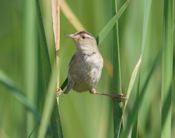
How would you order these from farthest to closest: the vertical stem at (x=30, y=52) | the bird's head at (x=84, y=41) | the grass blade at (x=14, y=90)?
the bird's head at (x=84, y=41)
the vertical stem at (x=30, y=52)
the grass blade at (x=14, y=90)

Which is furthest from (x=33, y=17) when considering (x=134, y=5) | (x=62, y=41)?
(x=62, y=41)

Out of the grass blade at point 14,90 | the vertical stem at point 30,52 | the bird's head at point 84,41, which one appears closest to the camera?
the grass blade at point 14,90

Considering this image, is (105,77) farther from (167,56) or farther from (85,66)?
(167,56)

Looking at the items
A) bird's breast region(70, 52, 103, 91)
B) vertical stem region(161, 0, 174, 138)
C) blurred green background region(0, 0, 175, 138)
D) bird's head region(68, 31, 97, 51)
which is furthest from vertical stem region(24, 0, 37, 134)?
bird's breast region(70, 52, 103, 91)

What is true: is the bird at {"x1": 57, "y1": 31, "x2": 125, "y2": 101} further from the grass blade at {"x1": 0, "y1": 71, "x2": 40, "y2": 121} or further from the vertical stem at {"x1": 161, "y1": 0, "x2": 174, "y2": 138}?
the grass blade at {"x1": 0, "y1": 71, "x2": 40, "y2": 121}

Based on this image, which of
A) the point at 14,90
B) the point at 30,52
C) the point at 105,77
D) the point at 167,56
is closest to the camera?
the point at 14,90

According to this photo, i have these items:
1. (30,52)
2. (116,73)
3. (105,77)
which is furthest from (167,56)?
(105,77)

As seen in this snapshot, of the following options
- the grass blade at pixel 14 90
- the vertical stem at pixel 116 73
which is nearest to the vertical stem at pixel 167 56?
the vertical stem at pixel 116 73

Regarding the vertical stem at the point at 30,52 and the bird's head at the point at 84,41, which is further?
the bird's head at the point at 84,41

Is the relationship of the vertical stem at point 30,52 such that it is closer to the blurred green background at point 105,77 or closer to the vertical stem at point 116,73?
the blurred green background at point 105,77
